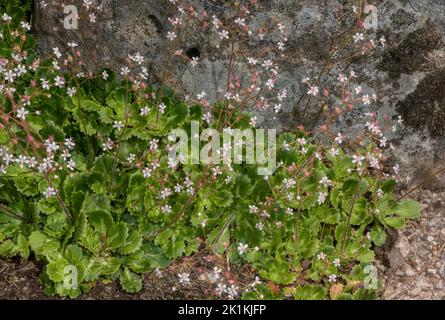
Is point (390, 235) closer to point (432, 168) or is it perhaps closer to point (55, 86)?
point (432, 168)

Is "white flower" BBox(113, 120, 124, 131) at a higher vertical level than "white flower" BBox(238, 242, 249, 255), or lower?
higher

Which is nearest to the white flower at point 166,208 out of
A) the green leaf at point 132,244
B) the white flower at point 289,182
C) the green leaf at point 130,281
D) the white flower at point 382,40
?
the green leaf at point 132,244

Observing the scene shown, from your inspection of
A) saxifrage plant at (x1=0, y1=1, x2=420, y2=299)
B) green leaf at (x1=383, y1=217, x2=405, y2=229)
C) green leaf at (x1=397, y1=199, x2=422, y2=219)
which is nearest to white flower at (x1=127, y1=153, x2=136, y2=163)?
saxifrage plant at (x1=0, y1=1, x2=420, y2=299)

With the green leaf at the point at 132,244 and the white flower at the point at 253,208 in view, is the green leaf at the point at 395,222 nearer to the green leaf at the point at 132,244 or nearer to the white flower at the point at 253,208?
the white flower at the point at 253,208

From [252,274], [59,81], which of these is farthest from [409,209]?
[59,81]

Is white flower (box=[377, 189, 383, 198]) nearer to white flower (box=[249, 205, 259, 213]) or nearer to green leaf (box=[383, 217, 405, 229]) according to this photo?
green leaf (box=[383, 217, 405, 229])

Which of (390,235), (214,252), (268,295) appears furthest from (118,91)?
(390,235)
